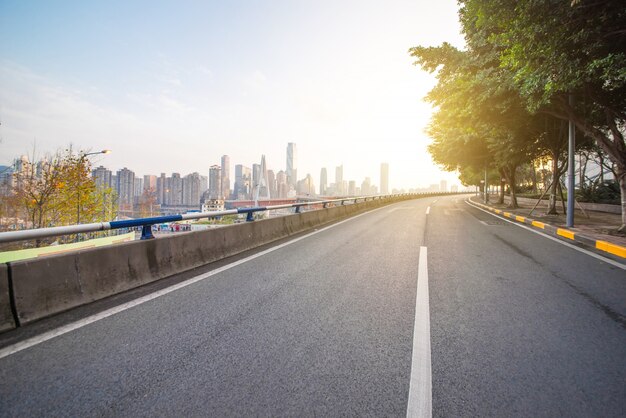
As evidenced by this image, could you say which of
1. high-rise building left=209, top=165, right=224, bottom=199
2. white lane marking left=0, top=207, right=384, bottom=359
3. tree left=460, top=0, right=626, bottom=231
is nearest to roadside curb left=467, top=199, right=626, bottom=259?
tree left=460, top=0, right=626, bottom=231

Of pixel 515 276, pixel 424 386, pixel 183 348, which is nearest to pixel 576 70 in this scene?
pixel 515 276

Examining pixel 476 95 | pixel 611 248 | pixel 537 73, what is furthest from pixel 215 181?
pixel 611 248

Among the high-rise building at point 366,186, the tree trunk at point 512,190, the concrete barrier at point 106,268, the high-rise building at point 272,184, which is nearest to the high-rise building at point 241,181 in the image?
the high-rise building at point 272,184

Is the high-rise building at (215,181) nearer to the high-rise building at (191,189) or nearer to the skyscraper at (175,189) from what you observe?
the high-rise building at (191,189)

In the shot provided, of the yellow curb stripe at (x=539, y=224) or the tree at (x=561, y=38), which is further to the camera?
A: the yellow curb stripe at (x=539, y=224)

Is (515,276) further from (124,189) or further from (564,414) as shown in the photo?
(124,189)

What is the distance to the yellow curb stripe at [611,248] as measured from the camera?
7026 mm

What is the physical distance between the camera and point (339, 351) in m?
2.71

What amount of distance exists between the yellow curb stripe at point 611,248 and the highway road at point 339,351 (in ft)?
9.31

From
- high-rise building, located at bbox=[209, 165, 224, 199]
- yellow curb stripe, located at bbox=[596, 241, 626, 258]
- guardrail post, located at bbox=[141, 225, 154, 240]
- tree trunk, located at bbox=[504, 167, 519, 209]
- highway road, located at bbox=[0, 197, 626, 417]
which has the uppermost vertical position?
high-rise building, located at bbox=[209, 165, 224, 199]

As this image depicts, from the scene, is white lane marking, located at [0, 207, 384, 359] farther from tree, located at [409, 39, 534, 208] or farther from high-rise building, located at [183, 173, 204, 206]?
high-rise building, located at [183, 173, 204, 206]

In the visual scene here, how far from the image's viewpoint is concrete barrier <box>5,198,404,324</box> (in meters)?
3.38

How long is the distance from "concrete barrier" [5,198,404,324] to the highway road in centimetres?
55

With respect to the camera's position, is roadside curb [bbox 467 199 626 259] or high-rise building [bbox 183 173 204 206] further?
high-rise building [bbox 183 173 204 206]
